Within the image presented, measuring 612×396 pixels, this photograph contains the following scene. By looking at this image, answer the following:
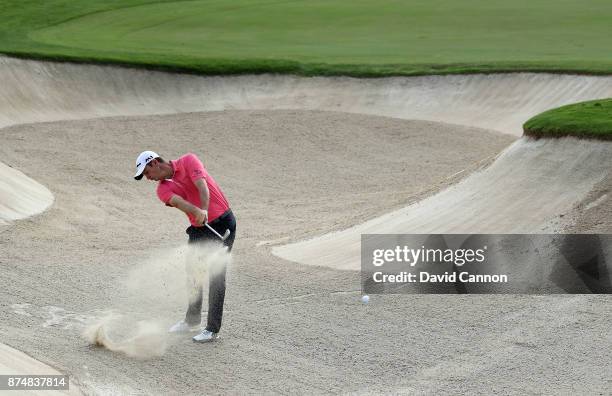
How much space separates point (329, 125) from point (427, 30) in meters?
9.43

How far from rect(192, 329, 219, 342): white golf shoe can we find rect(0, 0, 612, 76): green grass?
61.0 feet

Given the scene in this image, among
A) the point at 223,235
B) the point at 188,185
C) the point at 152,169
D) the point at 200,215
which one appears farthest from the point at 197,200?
the point at 152,169

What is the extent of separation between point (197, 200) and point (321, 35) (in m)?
24.6

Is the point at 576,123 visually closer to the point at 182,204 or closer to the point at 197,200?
the point at 197,200

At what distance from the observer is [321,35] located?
1398 inches

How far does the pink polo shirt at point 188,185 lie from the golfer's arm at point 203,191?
0.06m

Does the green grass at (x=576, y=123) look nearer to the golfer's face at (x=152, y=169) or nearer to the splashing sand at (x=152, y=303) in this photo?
the splashing sand at (x=152, y=303)

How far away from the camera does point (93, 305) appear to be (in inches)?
523

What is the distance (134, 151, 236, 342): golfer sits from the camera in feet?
37.3

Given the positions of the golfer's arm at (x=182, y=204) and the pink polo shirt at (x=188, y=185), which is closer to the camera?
the golfer's arm at (x=182, y=204)

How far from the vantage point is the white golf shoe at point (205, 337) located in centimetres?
1177

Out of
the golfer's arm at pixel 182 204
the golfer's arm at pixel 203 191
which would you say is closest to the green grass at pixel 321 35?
the golfer's arm at pixel 203 191

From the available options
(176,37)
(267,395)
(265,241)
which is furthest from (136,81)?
(267,395)

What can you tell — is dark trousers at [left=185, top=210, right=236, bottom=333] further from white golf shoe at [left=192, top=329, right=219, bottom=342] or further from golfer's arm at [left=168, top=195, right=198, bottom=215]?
golfer's arm at [left=168, top=195, right=198, bottom=215]
